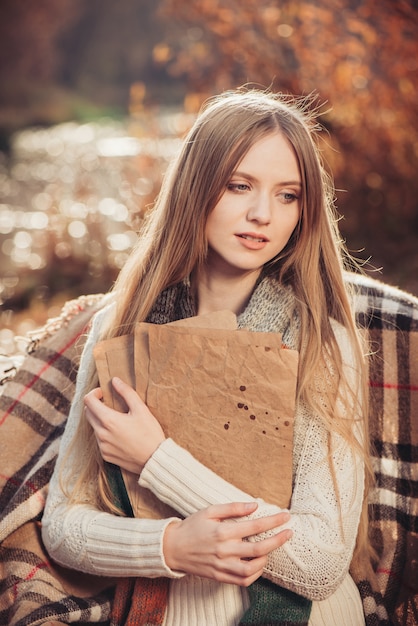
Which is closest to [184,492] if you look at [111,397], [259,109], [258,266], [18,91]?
[111,397]

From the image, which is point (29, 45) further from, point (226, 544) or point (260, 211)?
point (226, 544)

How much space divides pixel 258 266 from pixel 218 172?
277 millimetres

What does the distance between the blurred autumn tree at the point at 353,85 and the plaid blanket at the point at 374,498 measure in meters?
3.44

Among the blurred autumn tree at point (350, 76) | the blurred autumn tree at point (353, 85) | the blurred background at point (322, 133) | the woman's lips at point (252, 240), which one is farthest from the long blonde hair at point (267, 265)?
the blurred autumn tree at point (353, 85)

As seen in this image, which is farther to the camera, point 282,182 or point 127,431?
point 282,182

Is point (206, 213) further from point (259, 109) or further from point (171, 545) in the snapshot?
point (171, 545)

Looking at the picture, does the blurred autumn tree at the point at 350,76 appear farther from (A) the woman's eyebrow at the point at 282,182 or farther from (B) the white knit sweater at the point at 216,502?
(B) the white knit sweater at the point at 216,502

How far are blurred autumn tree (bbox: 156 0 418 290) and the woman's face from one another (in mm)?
3822

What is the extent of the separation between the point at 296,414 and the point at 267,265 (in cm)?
46

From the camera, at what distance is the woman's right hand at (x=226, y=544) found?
1.81m

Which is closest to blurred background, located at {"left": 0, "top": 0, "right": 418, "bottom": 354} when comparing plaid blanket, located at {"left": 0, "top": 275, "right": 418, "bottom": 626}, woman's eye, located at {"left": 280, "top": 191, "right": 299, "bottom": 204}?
plaid blanket, located at {"left": 0, "top": 275, "right": 418, "bottom": 626}

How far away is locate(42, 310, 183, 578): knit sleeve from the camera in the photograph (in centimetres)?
190

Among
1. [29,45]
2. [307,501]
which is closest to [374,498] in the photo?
[307,501]

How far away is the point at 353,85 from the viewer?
20.4 feet
